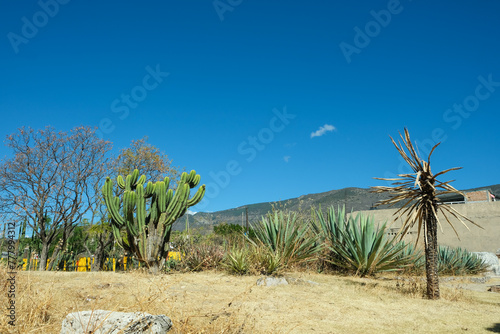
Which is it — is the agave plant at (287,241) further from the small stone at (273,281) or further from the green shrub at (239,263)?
the small stone at (273,281)

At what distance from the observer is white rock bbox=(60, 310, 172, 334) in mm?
3740

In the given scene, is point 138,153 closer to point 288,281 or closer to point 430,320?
point 288,281

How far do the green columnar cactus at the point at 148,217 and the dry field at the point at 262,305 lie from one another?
169cm

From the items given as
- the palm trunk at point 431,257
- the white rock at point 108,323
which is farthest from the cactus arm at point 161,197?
the white rock at point 108,323

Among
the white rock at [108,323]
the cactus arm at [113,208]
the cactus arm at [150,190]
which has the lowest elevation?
the white rock at [108,323]

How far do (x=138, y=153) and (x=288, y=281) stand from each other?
625 inches

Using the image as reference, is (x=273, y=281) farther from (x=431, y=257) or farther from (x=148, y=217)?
(x=148, y=217)

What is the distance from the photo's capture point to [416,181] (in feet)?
23.6

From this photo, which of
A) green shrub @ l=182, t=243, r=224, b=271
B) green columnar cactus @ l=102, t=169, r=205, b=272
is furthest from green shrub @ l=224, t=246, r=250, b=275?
green columnar cactus @ l=102, t=169, r=205, b=272

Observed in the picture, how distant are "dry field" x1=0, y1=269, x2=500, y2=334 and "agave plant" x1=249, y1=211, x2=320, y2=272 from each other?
1224mm

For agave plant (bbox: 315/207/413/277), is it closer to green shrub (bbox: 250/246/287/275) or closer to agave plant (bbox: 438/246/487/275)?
green shrub (bbox: 250/246/287/275)

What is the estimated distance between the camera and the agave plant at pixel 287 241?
10.2 meters

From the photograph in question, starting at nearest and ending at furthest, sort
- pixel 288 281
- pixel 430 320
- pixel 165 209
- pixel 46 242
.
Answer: pixel 430 320 → pixel 288 281 → pixel 165 209 → pixel 46 242

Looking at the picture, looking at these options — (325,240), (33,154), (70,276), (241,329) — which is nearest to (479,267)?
(325,240)
